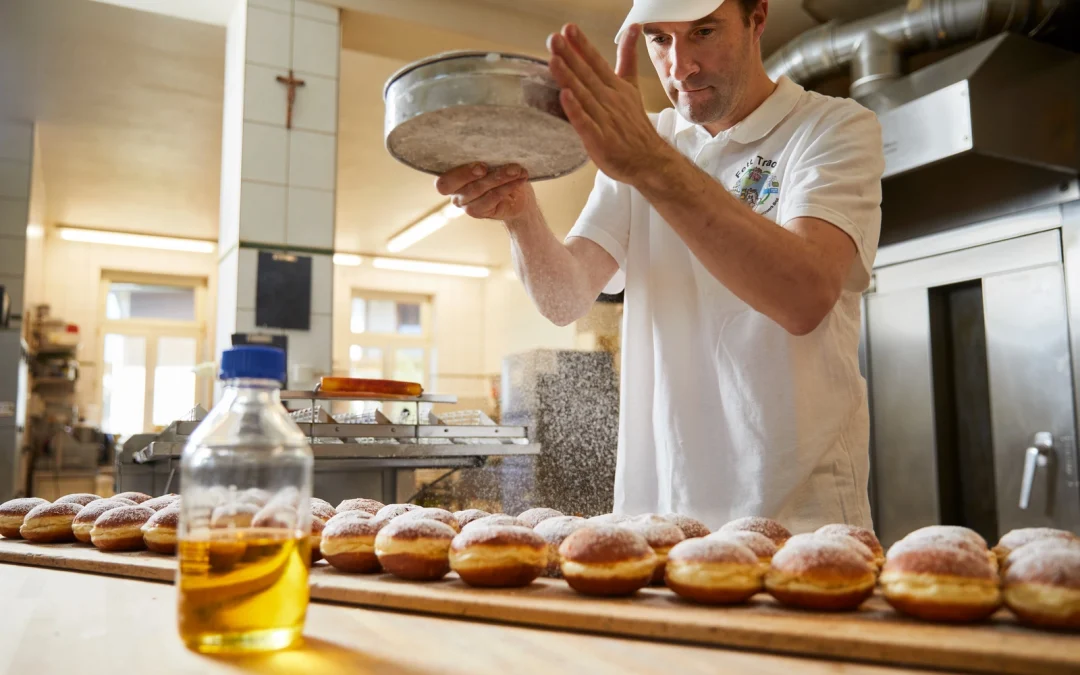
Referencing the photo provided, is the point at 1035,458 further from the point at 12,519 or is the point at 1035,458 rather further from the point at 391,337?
the point at 391,337

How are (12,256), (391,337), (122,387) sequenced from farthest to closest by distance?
(391,337) < (122,387) < (12,256)

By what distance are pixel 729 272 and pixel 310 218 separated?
2560 mm

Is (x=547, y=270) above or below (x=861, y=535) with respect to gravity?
above

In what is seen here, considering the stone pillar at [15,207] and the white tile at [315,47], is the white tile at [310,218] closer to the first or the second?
the white tile at [315,47]

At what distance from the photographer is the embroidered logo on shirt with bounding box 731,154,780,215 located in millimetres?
1281

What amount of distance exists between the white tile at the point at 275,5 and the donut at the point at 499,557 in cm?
307

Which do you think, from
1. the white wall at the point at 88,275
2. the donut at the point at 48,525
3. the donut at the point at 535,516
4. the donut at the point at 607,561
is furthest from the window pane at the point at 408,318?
the donut at the point at 607,561

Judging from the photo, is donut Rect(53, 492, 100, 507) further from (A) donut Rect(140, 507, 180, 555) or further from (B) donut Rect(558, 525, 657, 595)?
(B) donut Rect(558, 525, 657, 595)

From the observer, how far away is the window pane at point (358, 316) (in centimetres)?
1158

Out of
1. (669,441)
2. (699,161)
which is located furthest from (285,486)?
(699,161)

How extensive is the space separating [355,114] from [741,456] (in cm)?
491

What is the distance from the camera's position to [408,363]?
11.9 metres

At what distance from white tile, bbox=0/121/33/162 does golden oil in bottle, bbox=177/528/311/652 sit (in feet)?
21.2

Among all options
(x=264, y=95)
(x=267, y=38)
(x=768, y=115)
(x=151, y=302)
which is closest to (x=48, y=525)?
(x=768, y=115)
